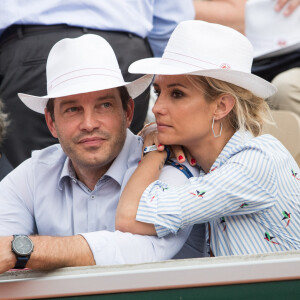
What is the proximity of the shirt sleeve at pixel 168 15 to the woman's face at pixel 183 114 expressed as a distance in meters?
1.37

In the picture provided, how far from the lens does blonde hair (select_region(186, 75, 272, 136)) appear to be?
2.50 m

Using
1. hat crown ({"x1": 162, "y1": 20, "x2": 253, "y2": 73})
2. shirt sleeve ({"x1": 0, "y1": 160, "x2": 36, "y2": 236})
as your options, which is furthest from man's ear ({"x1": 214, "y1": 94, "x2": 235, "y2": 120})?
shirt sleeve ({"x1": 0, "y1": 160, "x2": 36, "y2": 236})

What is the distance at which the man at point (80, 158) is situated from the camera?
2.61 meters

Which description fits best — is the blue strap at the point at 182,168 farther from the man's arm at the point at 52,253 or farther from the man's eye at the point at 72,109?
the man's arm at the point at 52,253

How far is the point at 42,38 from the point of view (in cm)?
330

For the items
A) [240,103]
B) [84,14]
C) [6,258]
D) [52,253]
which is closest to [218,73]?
[240,103]

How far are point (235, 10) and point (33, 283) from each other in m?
2.66

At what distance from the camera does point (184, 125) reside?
2.47 metres

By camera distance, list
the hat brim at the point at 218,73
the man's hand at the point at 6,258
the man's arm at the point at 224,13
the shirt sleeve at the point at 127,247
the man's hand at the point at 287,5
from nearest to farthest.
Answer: the man's hand at the point at 6,258 → the shirt sleeve at the point at 127,247 → the hat brim at the point at 218,73 → the man's hand at the point at 287,5 → the man's arm at the point at 224,13

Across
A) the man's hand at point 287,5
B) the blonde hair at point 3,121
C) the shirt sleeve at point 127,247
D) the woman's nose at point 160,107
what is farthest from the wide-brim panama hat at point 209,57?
the man's hand at point 287,5

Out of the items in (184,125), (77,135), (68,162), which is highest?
(184,125)

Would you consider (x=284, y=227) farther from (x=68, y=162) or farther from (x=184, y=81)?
(x=68, y=162)

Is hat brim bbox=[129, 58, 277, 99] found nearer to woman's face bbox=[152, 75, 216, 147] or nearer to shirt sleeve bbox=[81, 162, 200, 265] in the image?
woman's face bbox=[152, 75, 216, 147]

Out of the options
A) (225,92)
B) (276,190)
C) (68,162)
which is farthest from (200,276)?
(68,162)
